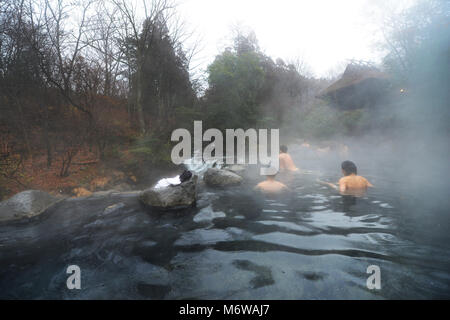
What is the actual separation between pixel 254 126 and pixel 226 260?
15.0 meters

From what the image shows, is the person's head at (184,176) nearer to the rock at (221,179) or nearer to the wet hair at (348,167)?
the rock at (221,179)

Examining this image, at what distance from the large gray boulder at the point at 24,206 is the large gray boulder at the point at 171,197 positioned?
1.69 meters

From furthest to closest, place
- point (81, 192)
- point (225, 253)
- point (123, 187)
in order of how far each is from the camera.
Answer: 1. point (123, 187)
2. point (81, 192)
3. point (225, 253)

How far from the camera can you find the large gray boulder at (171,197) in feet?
12.6

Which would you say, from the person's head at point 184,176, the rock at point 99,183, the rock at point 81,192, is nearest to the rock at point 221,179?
the person's head at point 184,176

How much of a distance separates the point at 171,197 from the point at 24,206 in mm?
2465

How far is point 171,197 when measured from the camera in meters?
3.88

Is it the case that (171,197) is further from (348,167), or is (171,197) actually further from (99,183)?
(99,183)

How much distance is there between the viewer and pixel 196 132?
12.6 metres

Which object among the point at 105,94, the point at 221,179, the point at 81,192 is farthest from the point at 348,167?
the point at 105,94

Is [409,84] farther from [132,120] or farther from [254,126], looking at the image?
[132,120]

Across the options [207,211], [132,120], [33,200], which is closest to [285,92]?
[132,120]

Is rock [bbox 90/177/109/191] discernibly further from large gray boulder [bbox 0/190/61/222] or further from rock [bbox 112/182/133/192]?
large gray boulder [bbox 0/190/61/222]

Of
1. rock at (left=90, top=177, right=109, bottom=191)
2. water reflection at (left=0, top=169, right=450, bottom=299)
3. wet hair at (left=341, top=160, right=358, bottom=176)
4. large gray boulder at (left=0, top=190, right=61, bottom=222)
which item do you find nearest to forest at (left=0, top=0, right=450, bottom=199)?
rock at (left=90, top=177, right=109, bottom=191)
